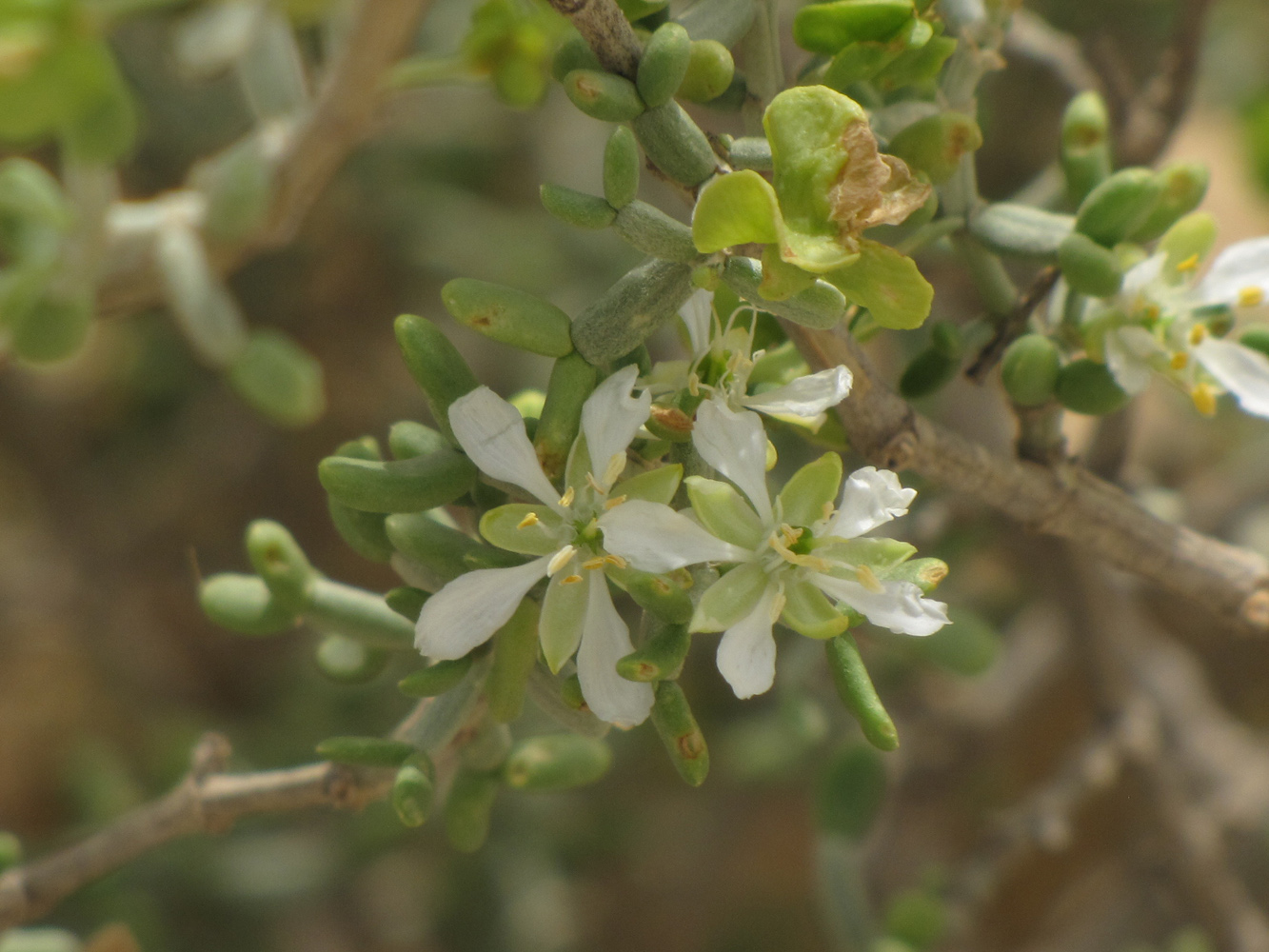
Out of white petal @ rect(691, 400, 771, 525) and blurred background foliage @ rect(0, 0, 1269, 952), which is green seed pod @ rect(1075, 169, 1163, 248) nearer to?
white petal @ rect(691, 400, 771, 525)

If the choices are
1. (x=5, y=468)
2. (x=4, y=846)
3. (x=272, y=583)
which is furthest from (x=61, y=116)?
(x=5, y=468)

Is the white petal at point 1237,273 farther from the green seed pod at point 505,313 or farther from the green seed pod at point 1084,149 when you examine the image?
the green seed pod at point 505,313

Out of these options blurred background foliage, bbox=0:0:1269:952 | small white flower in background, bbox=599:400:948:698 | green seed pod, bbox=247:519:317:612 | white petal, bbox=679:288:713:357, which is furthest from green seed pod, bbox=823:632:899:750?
blurred background foliage, bbox=0:0:1269:952

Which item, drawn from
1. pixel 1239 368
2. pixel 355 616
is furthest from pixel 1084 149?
pixel 355 616

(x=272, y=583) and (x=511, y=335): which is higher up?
(x=511, y=335)

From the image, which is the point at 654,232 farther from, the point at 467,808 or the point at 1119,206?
the point at 467,808

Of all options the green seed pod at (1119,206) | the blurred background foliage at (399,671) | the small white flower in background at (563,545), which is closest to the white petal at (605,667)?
the small white flower in background at (563,545)

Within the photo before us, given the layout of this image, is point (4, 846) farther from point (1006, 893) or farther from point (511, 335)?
point (1006, 893)
